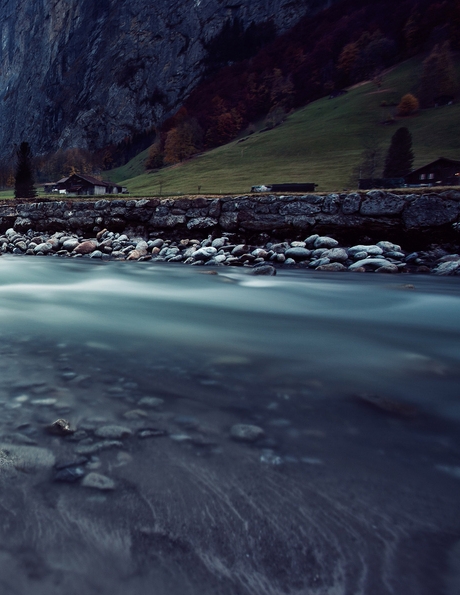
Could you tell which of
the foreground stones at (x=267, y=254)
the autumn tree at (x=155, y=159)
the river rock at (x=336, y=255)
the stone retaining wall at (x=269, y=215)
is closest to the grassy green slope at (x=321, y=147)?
the autumn tree at (x=155, y=159)

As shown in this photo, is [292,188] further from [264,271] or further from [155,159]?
[155,159]

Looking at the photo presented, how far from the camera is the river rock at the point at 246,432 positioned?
72.8 inches

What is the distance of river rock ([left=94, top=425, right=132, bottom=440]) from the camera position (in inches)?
72.2

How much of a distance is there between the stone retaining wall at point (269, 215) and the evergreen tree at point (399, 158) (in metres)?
36.0

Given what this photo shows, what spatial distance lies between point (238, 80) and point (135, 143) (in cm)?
3261

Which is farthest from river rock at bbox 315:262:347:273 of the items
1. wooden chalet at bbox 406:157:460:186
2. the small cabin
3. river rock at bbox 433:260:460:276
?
wooden chalet at bbox 406:157:460:186

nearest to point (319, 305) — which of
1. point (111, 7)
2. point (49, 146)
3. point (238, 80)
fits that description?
point (238, 80)

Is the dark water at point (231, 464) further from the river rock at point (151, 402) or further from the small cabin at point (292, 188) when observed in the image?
the small cabin at point (292, 188)

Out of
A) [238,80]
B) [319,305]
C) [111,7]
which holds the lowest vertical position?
[319,305]

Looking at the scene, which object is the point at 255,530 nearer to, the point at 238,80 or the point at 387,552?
the point at 387,552

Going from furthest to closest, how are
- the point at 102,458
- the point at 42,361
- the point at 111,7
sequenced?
the point at 111,7 → the point at 42,361 → the point at 102,458

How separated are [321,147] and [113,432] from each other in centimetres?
5695

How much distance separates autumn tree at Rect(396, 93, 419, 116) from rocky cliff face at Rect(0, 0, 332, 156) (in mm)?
66651

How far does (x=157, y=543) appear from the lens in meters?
1.25
